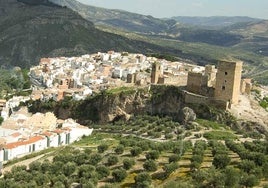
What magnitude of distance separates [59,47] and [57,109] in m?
98.1

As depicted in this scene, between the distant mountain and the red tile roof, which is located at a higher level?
the distant mountain

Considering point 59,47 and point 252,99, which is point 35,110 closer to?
point 252,99

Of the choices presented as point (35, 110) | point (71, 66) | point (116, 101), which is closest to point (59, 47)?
point (71, 66)

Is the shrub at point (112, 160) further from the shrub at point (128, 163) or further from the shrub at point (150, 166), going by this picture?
the shrub at point (150, 166)

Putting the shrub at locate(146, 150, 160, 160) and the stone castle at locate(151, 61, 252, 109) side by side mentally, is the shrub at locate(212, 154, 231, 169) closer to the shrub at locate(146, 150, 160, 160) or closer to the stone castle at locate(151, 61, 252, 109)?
the shrub at locate(146, 150, 160, 160)

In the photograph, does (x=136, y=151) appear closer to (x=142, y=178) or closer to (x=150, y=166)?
(x=150, y=166)

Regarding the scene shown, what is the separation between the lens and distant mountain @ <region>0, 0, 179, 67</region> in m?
161

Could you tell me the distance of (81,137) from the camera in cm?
5425

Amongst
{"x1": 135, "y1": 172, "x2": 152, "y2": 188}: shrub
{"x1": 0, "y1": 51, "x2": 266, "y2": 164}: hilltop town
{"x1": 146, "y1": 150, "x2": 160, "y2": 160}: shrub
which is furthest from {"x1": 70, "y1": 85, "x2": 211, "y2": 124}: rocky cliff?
{"x1": 135, "y1": 172, "x2": 152, "y2": 188}: shrub

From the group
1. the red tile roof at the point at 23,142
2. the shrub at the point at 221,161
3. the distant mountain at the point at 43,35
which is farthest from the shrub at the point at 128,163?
the distant mountain at the point at 43,35

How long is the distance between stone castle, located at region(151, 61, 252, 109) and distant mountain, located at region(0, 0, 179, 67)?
103973 millimetres

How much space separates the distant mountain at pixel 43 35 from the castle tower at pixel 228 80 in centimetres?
10831

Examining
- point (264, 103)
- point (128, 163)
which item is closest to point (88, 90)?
point (264, 103)

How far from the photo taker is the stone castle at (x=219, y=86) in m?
49.7
